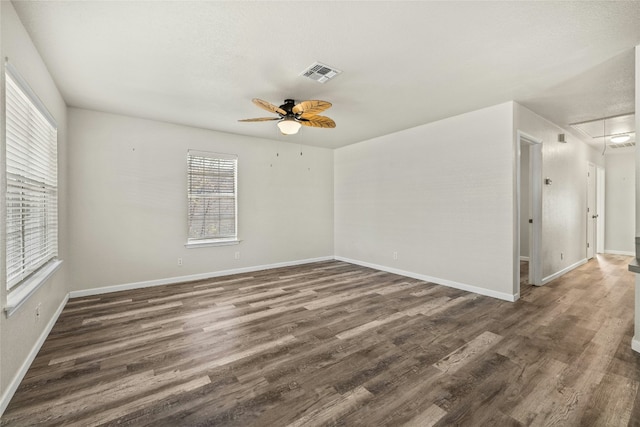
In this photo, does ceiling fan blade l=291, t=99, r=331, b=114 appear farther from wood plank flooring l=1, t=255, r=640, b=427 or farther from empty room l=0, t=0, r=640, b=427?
wood plank flooring l=1, t=255, r=640, b=427

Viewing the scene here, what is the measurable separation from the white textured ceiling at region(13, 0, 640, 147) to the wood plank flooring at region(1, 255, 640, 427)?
2649mm

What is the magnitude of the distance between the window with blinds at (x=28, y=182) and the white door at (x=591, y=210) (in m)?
9.02

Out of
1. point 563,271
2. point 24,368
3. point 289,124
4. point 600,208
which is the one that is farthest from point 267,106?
point 600,208

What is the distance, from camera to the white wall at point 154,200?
403cm

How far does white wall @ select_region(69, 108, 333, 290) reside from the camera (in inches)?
159

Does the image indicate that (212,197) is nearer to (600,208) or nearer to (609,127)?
(609,127)

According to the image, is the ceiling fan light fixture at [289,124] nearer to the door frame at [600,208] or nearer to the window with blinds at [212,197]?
the window with blinds at [212,197]

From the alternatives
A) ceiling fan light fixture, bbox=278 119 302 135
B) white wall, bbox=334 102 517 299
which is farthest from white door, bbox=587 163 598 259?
ceiling fan light fixture, bbox=278 119 302 135

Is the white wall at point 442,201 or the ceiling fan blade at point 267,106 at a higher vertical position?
the ceiling fan blade at point 267,106

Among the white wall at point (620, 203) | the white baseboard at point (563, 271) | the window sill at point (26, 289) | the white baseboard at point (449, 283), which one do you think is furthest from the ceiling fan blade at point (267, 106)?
the white wall at point (620, 203)

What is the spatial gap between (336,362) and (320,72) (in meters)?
2.72

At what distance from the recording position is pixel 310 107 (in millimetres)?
2930

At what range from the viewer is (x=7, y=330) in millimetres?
1868

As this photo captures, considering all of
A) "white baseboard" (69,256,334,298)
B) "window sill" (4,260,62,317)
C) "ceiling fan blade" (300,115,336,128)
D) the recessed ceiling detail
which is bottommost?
"white baseboard" (69,256,334,298)
